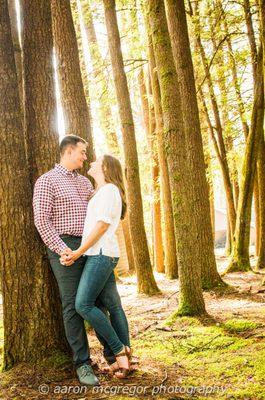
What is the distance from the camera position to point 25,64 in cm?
443

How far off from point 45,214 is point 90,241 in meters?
0.50

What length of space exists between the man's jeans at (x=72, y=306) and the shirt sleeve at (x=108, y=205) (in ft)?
1.49

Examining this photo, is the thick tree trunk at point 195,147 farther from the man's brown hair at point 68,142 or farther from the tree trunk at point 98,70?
the man's brown hair at point 68,142

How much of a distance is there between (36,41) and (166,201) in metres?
6.48

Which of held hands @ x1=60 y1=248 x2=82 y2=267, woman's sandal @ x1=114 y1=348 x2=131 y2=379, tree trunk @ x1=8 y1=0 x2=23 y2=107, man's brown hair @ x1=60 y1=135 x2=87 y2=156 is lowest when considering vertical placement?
woman's sandal @ x1=114 y1=348 x2=131 y2=379

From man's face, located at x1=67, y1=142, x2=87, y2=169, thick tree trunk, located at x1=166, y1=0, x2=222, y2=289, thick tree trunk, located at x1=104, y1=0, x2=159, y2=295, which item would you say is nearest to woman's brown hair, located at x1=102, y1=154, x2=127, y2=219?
man's face, located at x1=67, y1=142, x2=87, y2=169

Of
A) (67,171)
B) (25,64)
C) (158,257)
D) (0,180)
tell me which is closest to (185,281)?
(67,171)

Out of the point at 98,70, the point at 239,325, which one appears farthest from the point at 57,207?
the point at 98,70

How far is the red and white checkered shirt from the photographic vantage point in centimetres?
391

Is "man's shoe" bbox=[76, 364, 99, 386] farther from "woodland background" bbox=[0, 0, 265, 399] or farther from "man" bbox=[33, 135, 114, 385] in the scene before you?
"woodland background" bbox=[0, 0, 265, 399]

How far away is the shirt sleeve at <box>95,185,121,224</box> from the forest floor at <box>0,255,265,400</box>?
4.96 feet

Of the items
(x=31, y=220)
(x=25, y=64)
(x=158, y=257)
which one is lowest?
(x=158, y=257)

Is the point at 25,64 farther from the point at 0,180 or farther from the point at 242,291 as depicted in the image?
the point at 242,291

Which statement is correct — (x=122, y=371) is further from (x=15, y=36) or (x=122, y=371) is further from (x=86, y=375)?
(x=15, y=36)
